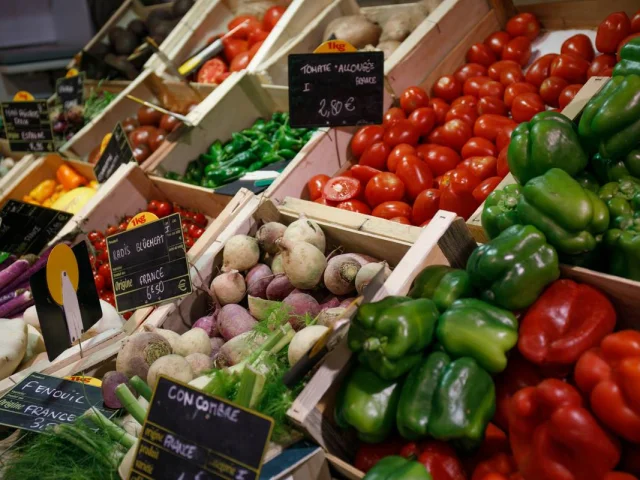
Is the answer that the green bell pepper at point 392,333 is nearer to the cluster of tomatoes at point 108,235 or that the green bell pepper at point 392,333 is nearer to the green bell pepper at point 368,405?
the green bell pepper at point 368,405

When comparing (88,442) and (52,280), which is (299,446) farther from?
(52,280)

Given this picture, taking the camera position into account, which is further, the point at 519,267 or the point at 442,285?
the point at 442,285

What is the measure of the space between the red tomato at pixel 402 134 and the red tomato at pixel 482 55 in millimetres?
687

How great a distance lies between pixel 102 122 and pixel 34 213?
153 centimetres

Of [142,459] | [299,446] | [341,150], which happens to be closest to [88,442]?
[142,459]

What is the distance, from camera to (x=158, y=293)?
2.23m

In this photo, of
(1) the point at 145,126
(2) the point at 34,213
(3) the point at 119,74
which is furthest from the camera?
(3) the point at 119,74

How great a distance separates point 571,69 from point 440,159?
2.40 feet

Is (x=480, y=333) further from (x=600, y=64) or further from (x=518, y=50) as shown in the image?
(x=518, y=50)

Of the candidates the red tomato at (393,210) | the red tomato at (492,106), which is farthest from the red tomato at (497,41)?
the red tomato at (393,210)

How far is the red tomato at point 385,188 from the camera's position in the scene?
2.64m

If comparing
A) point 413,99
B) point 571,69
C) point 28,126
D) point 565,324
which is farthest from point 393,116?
point 28,126

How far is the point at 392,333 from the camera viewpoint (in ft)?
4.58

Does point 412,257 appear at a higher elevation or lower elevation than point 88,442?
higher
